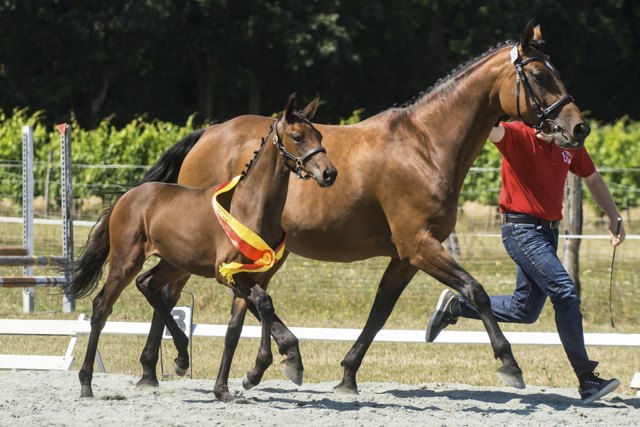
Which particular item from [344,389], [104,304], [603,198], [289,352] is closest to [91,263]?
[104,304]

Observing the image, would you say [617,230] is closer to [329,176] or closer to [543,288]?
[543,288]

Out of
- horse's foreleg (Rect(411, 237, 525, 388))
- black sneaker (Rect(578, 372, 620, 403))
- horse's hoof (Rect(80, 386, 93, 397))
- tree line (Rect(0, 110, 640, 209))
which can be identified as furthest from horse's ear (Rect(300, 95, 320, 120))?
tree line (Rect(0, 110, 640, 209))

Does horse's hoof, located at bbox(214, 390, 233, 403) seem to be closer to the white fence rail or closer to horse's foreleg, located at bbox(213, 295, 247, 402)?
horse's foreleg, located at bbox(213, 295, 247, 402)

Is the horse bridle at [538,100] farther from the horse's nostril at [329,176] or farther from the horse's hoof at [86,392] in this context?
the horse's hoof at [86,392]

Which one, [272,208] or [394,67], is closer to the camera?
[272,208]

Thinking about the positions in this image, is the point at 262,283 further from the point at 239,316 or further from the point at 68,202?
the point at 68,202

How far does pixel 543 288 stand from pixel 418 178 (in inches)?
41.4

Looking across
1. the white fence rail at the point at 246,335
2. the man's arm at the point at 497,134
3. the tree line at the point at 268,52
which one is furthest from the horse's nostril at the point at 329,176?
the tree line at the point at 268,52

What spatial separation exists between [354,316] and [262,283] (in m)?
4.24

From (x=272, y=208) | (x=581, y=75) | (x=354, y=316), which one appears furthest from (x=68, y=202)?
(x=581, y=75)

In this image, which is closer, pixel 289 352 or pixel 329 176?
pixel 329 176

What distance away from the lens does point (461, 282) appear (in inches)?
263

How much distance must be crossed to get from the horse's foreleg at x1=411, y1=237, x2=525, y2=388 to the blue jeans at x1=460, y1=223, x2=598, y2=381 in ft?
1.20

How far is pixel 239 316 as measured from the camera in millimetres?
6629
